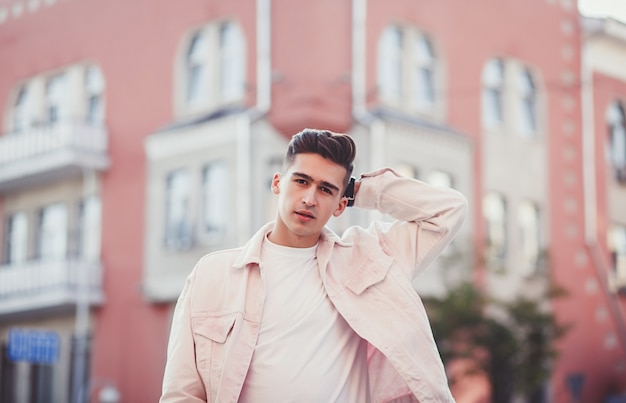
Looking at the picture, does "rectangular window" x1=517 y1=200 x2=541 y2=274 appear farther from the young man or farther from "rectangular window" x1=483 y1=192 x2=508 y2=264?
the young man

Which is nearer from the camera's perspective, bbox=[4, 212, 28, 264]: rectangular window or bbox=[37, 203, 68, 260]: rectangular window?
bbox=[37, 203, 68, 260]: rectangular window

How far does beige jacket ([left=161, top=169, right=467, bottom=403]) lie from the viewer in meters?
3.66

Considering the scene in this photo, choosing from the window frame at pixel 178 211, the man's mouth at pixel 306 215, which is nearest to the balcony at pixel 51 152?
the window frame at pixel 178 211

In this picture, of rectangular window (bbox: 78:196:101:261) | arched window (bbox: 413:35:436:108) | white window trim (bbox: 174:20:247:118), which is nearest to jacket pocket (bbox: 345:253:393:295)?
white window trim (bbox: 174:20:247:118)

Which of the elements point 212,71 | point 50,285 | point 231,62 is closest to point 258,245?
point 231,62

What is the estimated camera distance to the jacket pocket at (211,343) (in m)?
3.65

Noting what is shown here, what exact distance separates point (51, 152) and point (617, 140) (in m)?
13.2

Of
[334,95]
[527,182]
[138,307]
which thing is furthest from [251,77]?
[527,182]

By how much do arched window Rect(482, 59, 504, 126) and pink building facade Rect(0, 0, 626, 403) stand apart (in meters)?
0.05

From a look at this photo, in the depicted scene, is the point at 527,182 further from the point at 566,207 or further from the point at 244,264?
the point at 244,264

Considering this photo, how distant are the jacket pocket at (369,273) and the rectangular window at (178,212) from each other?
1766 cm

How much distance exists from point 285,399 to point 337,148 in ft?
2.77

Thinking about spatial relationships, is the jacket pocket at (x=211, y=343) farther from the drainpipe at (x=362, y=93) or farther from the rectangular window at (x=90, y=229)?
the rectangular window at (x=90, y=229)

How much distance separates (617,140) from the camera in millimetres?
26781
